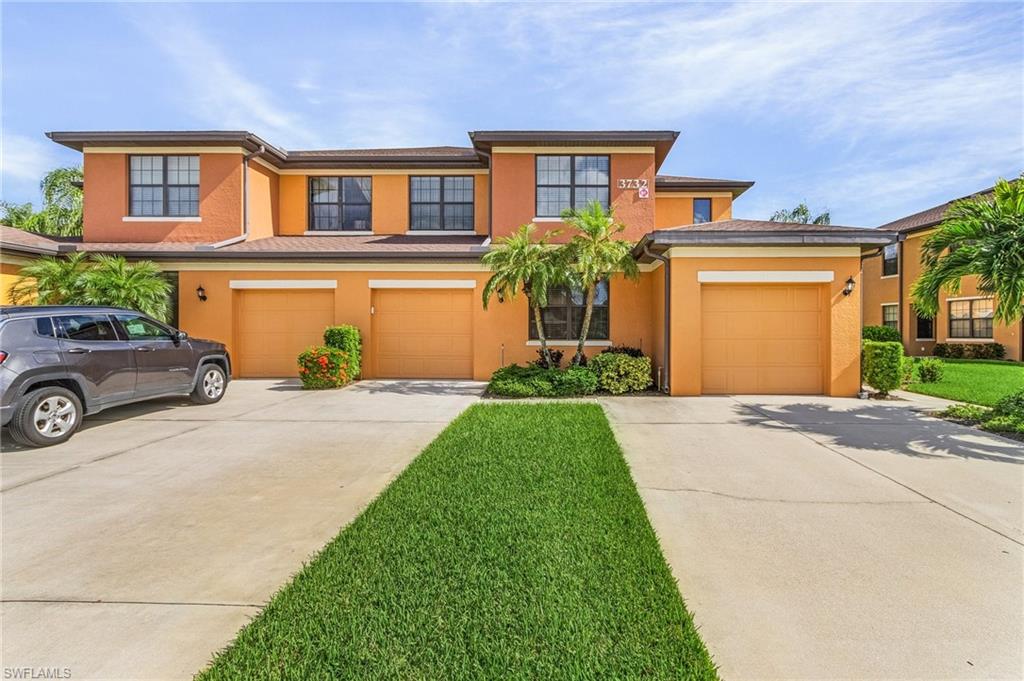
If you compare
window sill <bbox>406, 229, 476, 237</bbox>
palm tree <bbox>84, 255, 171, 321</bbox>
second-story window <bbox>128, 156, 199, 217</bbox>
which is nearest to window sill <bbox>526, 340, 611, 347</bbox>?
window sill <bbox>406, 229, 476, 237</bbox>

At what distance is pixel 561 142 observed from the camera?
1388 centimetres

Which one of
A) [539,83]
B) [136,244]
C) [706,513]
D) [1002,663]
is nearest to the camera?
[1002,663]

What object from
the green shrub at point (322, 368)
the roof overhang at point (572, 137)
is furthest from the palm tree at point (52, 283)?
the roof overhang at point (572, 137)

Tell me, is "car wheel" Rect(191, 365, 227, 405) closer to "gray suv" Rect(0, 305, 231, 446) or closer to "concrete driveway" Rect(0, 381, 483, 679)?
"gray suv" Rect(0, 305, 231, 446)

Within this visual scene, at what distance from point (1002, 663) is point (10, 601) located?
224 inches

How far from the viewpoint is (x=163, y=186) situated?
14648 millimetres

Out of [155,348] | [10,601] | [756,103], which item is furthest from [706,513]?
[756,103]

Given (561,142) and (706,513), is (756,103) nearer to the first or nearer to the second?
(561,142)

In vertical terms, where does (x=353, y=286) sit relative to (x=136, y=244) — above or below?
below

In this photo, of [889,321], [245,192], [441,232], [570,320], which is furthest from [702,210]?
[245,192]

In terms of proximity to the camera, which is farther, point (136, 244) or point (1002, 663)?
point (136, 244)

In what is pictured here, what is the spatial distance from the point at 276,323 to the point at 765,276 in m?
12.4

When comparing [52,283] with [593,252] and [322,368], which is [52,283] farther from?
[593,252]

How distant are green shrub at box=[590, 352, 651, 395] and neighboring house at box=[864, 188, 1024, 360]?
15171 millimetres
